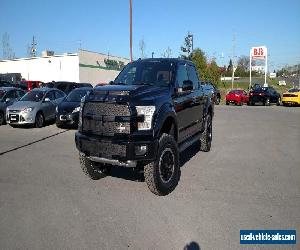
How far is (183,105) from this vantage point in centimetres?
695

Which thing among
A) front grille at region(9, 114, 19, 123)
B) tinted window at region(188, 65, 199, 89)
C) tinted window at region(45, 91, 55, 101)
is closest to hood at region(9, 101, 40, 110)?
front grille at region(9, 114, 19, 123)

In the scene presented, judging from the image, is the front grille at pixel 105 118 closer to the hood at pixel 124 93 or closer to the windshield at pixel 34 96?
the hood at pixel 124 93

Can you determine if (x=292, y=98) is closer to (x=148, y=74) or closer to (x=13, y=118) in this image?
(x=13, y=118)

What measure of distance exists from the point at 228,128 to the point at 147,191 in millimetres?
8924

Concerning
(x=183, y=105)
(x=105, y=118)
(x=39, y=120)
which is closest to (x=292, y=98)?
(x=39, y=120)

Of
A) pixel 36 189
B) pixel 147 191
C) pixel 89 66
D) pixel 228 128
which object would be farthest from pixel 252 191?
pixel 89 66

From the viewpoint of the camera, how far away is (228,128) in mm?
14273

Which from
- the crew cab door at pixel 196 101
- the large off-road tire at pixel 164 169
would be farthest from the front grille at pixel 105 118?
the crew cab door at pixel 196 101

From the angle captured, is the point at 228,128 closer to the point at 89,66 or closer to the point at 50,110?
the point at 50,110

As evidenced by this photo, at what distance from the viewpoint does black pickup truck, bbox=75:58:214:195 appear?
215 inches

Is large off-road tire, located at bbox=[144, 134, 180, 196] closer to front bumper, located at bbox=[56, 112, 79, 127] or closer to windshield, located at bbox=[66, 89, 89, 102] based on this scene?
front bumper, located at bbox=[56, 112, 79, 127]

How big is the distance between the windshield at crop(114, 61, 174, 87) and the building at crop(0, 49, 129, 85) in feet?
136

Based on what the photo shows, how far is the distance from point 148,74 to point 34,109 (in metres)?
8.98

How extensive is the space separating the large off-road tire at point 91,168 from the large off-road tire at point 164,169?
132 centimetres
